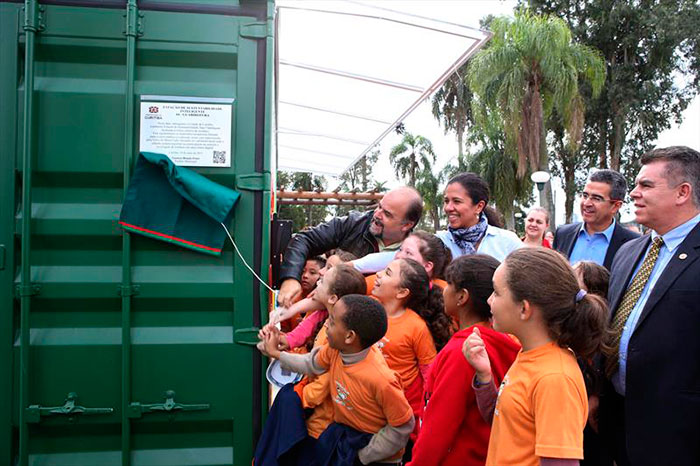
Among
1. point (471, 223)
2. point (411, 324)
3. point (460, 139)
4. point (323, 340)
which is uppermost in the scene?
point (460, 139)

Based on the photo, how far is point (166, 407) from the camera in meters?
2.58

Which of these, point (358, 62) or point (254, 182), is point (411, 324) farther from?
point (358, 62)

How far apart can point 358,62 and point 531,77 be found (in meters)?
17.6

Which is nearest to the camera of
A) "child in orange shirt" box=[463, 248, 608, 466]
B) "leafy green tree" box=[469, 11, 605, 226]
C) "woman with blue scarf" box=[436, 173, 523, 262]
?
"child in orange shirt" box=[463, 248, 608, 466]

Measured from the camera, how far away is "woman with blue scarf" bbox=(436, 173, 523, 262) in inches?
139

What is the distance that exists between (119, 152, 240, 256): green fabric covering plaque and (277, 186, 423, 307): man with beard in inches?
24.8

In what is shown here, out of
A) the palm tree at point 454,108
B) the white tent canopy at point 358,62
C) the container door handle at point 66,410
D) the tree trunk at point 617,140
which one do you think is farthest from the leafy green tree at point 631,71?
the container door handle at point 66,410

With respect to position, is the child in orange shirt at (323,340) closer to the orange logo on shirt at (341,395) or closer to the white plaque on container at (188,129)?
the orange logo on shirt at (341,395)

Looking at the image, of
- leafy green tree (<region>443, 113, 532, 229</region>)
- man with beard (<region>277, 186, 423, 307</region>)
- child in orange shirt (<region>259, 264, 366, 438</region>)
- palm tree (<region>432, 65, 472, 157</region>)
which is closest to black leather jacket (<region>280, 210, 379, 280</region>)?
man with beard (<region>277, 186, 423, 307</region>)

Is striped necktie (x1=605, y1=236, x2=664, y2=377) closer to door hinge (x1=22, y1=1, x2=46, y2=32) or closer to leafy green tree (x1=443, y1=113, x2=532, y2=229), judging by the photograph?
door hinge (x1=22, y1=1, x2=46, y2=32)

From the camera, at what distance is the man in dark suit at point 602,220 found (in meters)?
4.00

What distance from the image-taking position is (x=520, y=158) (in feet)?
67.8

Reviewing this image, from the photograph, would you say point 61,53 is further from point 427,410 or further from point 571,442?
point 571,442

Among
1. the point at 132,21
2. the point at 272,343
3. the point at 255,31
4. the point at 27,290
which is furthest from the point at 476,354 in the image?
the point at 132,21
